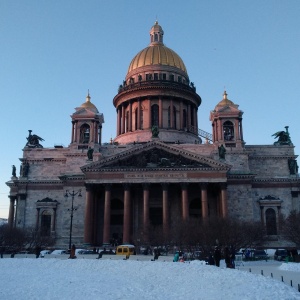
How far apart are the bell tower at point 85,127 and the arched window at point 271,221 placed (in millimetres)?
22914

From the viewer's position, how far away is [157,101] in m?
63.9

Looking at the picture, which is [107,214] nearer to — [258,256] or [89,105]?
[89,105]

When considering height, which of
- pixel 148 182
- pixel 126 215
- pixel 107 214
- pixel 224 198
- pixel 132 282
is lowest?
pixel 132 282

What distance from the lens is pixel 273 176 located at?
53.1 meters

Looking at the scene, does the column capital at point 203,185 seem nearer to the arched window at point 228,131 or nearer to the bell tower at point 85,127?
the arched window at point 228,131

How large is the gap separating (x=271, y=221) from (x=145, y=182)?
53.4 feet

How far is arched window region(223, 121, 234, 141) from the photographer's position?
55031 millimetres

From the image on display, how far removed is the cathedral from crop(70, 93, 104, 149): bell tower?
0.13 meters

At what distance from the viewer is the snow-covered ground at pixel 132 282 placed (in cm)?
1516

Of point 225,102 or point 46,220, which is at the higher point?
point 225,102

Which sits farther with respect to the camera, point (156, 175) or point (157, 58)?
point (157, 58)

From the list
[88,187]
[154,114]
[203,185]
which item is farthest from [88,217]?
[154,114]

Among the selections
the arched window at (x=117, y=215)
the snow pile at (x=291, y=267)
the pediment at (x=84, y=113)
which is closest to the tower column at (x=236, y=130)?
the arched window at (x=117, y=215)

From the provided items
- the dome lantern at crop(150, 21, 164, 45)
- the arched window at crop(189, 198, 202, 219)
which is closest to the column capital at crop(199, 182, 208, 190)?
the arched window at crop(189, 198, 202, 219)
